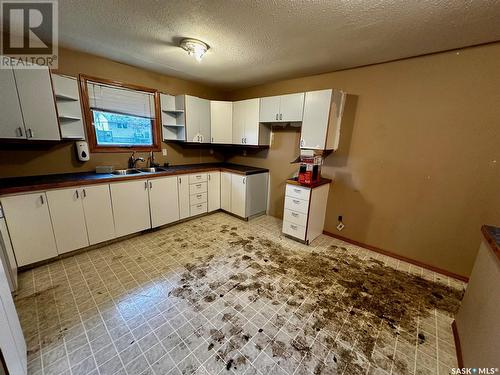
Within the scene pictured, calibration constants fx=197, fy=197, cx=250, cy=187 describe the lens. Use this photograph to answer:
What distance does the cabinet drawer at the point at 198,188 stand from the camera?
3.38 m

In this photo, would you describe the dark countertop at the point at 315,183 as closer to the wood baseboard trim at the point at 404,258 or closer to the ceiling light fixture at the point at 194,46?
the wood baseboard trim at the point at 404,258

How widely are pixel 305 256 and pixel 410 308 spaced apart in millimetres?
1081

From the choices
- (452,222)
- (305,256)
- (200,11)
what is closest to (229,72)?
(200,11)

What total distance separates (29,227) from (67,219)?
292 millimetres

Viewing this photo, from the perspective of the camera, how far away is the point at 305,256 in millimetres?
2551

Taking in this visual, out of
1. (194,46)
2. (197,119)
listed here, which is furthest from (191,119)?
(194,46)

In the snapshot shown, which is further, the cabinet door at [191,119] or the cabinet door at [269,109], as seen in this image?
the cabinet door at [191,119]

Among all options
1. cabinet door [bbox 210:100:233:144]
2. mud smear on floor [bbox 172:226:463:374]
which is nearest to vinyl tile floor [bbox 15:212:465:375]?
mud smear on floor [bbox 172:226:463:374]

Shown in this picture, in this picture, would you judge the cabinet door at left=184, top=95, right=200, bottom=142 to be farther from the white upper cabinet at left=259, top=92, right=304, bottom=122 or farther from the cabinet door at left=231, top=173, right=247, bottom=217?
the white upper cabinet at left=259, top=92, right=304, bottom=122

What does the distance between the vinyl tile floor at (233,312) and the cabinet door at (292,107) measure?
1.95m

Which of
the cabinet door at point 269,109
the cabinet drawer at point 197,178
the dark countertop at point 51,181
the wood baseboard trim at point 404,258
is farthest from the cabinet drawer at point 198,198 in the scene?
the wood baseboard trim at point 404,258

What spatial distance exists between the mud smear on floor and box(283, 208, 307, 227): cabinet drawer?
442 millimetres

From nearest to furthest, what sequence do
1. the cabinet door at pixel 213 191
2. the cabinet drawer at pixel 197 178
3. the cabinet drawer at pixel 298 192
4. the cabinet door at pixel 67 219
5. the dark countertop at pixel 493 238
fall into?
the dark countertop at pixel 493 238 < the cabinet door at pixel 67 219 < the cabinet drawer at pixel 298 192 < the cabinet drawer at pixel 197 178 < the cabinet door at pixel 213 191
